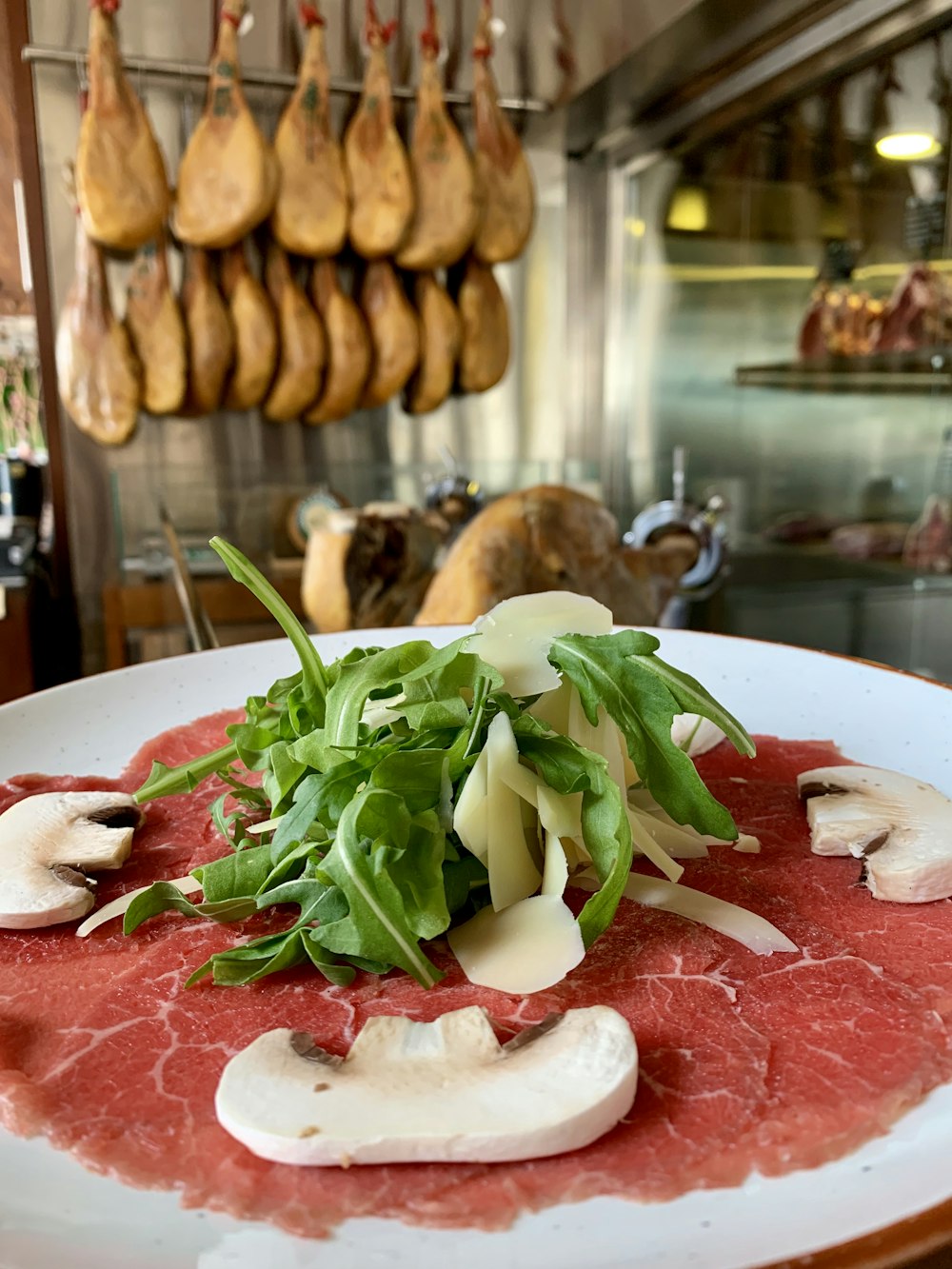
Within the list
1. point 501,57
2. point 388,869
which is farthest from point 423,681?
point 501,57

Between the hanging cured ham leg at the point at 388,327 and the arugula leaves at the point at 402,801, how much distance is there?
8.10 ft

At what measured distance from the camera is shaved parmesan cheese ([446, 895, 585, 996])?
2.02 feet

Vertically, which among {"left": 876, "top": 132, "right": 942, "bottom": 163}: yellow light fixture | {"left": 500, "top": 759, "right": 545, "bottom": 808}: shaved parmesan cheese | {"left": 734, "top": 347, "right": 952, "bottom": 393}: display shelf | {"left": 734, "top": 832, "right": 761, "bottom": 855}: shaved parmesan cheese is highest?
{"left": 876, "top": 132, "right": 942, "bottom": 163}: yellow light fixture

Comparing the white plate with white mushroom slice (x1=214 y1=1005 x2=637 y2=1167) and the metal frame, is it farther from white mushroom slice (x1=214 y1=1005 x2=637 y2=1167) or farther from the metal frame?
the metal frame

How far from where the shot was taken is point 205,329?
9.64 ft

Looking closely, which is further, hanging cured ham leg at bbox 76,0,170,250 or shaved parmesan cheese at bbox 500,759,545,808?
hanging cured ham leg at bbox 76,0,170,250

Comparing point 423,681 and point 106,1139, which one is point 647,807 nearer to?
point 423,681

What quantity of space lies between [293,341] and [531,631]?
2488 mm

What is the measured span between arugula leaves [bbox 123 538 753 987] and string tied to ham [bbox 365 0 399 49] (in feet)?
9.34

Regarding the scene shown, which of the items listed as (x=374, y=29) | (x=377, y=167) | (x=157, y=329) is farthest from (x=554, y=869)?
(x=374, y=29)

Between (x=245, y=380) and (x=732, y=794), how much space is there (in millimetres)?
2462

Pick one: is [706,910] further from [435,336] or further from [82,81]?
[82,81]

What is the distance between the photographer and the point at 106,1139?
506 millimetres

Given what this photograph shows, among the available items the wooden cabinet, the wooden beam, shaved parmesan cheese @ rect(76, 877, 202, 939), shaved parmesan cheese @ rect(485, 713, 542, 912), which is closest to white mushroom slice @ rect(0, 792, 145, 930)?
shaved parmesan cheese @ rect(76, 877, 202, 939)
